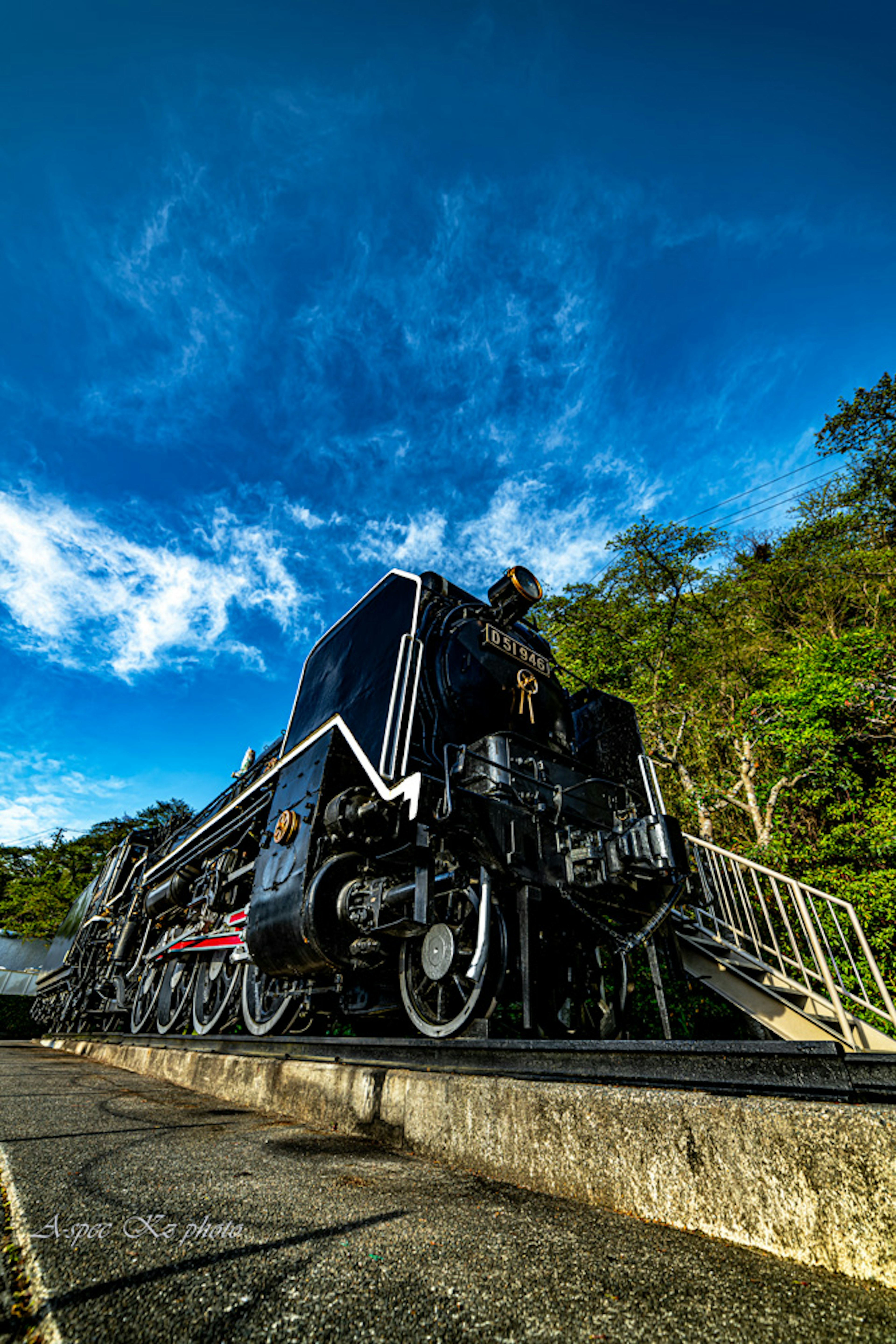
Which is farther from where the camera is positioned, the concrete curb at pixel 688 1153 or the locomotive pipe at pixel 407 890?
the locomotive pipe at pixel 407 890

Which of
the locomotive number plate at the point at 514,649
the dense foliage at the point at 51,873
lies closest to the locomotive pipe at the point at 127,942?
the locomotive number plate at the point at 514,649

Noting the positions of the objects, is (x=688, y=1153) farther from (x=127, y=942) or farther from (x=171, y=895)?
(x=127, y=942)

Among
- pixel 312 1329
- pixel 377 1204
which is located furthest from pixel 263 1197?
pixel 312 1329

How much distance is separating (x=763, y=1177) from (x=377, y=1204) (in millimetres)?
931

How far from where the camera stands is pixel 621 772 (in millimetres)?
4695

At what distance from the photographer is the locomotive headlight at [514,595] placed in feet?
16.4

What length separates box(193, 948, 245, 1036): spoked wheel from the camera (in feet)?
18.0

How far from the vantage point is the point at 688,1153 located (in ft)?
4.43

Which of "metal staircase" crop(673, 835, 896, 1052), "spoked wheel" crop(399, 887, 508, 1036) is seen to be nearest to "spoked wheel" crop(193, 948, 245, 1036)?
"spoked wheel" crop(399, 887, 508, 1036)

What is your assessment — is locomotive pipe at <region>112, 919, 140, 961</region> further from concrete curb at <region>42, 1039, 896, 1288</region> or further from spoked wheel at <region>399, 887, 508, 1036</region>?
concrete curb at <region>42, 1039, 896, 1288</region>

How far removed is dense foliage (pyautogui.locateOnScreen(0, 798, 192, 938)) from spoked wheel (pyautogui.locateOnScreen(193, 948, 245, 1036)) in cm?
2414

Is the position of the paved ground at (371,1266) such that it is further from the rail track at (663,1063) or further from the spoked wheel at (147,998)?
the spoked wheel at (147,998)

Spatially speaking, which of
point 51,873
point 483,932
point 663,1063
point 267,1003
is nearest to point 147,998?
point 267,1003

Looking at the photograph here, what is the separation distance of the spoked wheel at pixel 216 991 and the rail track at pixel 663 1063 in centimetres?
273
